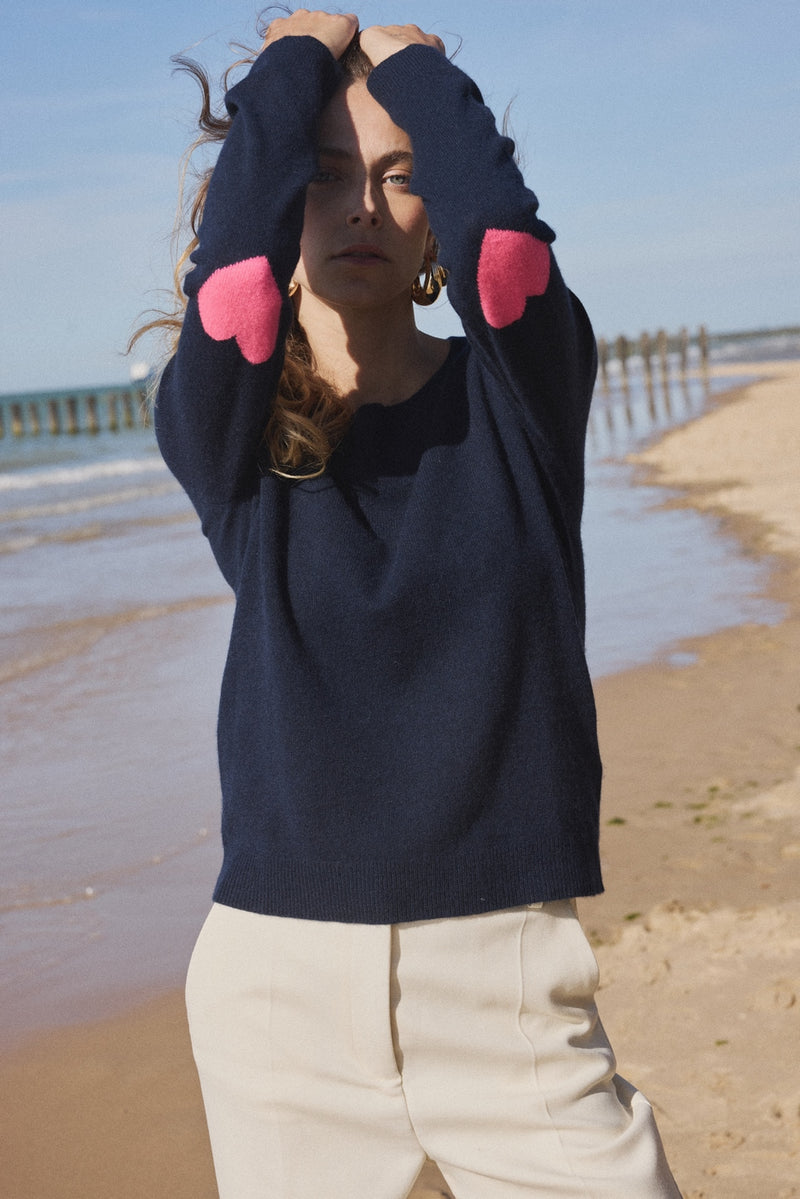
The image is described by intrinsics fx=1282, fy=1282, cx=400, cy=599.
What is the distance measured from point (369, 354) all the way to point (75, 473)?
25.4 meters

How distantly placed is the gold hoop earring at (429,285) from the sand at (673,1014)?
1.96m

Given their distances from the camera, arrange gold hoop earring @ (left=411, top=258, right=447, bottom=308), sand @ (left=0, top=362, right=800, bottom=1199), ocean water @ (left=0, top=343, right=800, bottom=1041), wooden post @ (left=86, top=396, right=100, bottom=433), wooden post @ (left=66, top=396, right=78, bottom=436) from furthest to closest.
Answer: wooden post @ (left=66, top=396, right=78, bottom=436), wooden post @ (left=86, top=396, right=100, bottom=433), ocean water @ (left=0, top=343, right=800, bottom=1041), sand @ (left=0, top=362, right=800, bottom=1199), gold hoop earring @ (left=411, top=258, right=447, bottom=308)

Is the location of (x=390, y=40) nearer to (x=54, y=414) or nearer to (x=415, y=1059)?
(x=415, y=1059)

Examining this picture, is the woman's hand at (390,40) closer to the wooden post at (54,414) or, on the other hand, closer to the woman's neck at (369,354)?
the woman's neck at (369,354)

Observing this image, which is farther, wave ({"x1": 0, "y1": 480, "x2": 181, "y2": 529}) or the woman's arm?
wave ({"x1": 0, "y1": 480, "x2": 181, "y2": 529})

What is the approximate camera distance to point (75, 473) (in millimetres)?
26406

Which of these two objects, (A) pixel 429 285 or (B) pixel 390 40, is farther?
(A) pixel 429 285

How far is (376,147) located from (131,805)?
3.87 m

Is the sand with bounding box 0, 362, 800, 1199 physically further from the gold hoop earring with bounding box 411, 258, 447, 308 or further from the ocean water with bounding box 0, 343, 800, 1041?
the gold hoop earring with bounding box 411, 258, 447, 308

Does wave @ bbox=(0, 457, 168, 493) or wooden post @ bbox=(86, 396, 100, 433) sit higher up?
wave @ bbox=(0, 457, 168, 493)

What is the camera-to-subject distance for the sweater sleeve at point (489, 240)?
1742 mm

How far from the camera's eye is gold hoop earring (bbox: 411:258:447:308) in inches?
81.4

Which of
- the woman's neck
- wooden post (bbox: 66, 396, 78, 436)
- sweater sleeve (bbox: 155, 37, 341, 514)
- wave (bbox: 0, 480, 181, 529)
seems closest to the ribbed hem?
sweater sleeve (bbox: 155, 37, 341, 514)

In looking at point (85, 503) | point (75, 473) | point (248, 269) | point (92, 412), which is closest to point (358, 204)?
point (248, 269)
